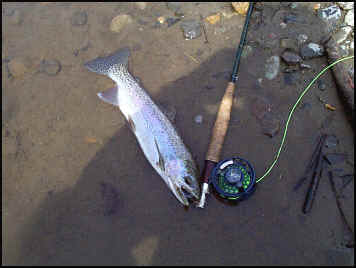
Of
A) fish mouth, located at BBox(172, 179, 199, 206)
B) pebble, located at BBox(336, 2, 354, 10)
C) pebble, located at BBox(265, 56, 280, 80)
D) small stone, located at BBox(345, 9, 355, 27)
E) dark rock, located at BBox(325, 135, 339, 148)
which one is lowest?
fish mouth, located at BBox(172, 179, 199, 206)

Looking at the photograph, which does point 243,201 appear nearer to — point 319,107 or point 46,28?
point 319,107

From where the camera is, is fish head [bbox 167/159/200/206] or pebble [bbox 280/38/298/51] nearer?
fish head [bbox 167/159/200/206]

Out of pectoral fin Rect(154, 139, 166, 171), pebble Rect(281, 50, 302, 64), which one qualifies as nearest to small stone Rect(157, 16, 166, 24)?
pebble Rect(281, 50, 302, 64)

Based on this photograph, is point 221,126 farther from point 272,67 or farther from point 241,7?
point 241,7

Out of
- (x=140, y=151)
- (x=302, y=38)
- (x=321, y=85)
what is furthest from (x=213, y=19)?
(x=140, y=151)

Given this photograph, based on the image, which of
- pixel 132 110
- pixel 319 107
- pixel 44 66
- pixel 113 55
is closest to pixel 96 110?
pixel 132 110

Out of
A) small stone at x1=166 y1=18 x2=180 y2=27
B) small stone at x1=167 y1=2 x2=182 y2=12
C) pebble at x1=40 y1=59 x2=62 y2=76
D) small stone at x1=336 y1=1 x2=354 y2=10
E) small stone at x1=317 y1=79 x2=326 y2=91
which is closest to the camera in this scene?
small stone at x1=317 y1=79 x2=326 y2=91

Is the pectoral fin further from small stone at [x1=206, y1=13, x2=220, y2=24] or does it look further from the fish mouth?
small stone at [x1=206, y1=13, x2=220, y2=24]
